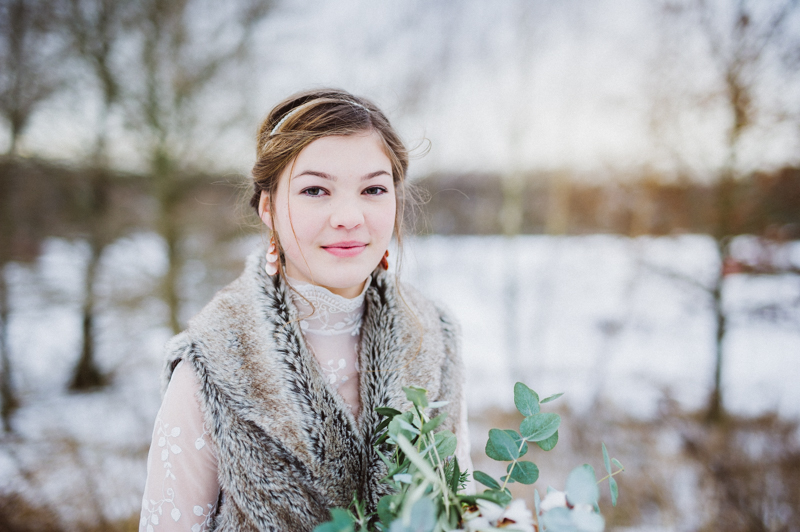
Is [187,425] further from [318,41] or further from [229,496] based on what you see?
[318,41]

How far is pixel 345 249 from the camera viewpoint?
1115 mm

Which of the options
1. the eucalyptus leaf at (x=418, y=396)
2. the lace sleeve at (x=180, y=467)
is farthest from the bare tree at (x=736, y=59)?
the lace sleeve at (x=180, y=467)

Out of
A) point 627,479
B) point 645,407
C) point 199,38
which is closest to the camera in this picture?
point 627,479

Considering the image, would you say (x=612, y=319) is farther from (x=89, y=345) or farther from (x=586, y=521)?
(x=89, y=345)

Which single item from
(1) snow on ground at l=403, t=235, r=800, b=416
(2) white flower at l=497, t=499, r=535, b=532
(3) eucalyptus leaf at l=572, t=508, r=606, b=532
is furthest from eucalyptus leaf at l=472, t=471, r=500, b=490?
(1) snow on ground at l=403, t=235, r=800, b=416

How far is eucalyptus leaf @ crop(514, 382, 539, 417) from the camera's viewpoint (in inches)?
34.9

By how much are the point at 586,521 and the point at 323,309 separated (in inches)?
33.9

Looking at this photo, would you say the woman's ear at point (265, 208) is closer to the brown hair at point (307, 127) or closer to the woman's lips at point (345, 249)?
the brown hair at point (307, 127)

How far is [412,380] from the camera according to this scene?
48.9 inches

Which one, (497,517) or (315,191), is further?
(315,191)

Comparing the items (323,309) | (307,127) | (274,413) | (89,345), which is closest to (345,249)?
(323,309)

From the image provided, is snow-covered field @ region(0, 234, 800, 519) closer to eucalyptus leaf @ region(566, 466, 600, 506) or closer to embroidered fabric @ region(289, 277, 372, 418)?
embroidered fabric @ region(289, 277, 372, 418)

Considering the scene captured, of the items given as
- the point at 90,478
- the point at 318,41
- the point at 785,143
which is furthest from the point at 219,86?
the point at 785,143

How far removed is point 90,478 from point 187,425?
347cm
